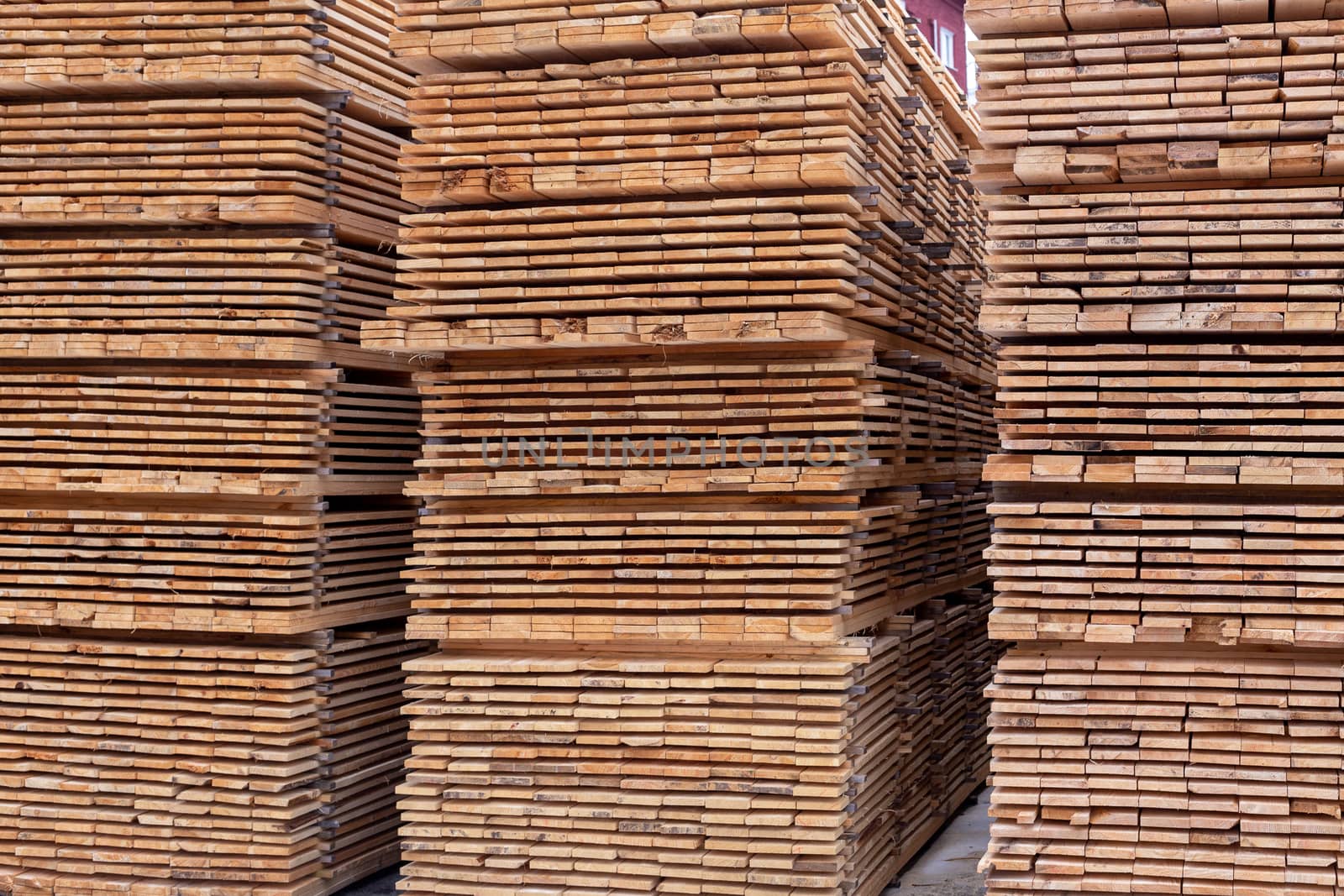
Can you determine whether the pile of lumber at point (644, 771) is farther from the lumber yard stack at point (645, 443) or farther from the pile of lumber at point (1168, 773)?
the pile of lumber at point (1168, 773)

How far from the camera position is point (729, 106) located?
262 inches

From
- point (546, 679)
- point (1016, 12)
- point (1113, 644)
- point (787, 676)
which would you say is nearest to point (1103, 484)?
point (1113, 644)

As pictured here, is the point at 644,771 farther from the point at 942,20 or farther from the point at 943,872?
the point at 942,20

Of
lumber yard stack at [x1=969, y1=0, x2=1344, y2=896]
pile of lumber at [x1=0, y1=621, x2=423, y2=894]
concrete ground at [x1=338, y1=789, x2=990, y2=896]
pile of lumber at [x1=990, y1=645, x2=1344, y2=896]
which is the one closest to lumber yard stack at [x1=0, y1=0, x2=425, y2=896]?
→ pile of lumber at [x1=0, y1=621, x2=423, y2=894]

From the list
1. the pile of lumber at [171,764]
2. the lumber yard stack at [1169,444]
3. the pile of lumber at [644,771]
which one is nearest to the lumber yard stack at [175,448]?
the pile of lumber at [171,764]

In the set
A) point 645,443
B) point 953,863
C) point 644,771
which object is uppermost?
point 645,443

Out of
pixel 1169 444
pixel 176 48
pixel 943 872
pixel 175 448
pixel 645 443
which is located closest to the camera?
pixel 1169 444

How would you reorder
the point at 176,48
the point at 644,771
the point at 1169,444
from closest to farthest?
the point at 1169,444, the point at 644,771, the point at 176,48

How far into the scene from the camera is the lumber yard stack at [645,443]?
6.60 metres

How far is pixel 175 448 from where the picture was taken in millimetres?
7336

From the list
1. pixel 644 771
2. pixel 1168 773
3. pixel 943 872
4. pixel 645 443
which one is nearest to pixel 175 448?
pixel 645 443

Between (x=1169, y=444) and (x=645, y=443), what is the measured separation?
229cm

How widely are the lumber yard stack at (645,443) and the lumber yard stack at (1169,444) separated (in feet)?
2.59

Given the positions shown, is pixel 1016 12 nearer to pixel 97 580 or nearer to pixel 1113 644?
pixel 1113 644
